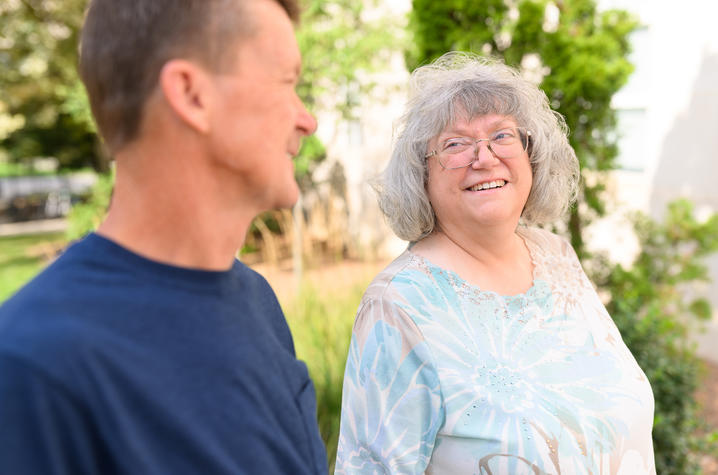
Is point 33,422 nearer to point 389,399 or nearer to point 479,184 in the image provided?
point 389,399

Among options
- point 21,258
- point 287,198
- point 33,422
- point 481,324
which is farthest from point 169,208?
point 21,258

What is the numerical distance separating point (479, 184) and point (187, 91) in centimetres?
127

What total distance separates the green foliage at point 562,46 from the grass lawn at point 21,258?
27.5ft

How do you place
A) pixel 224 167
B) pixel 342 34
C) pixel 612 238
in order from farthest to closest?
pixel 342 34
pixel 612 238
pixel 224 167

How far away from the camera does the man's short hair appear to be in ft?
2.67

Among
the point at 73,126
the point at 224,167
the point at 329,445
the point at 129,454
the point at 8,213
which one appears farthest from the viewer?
the point at 8,213

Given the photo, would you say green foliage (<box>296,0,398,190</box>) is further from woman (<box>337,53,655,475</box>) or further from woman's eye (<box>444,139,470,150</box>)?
woman's eye (<box>444,139,470,150</box>)

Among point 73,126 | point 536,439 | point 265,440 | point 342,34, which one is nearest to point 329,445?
point 536,439

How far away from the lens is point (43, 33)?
42.2 ft

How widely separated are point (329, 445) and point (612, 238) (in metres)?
4.51

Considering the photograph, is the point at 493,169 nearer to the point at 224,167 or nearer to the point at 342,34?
the point at 224,167

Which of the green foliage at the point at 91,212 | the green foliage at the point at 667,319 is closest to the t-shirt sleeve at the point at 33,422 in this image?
the green foliage at the point at 667,319

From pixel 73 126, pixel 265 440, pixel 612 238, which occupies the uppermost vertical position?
pixel 265 440

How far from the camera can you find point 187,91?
0.83 m
